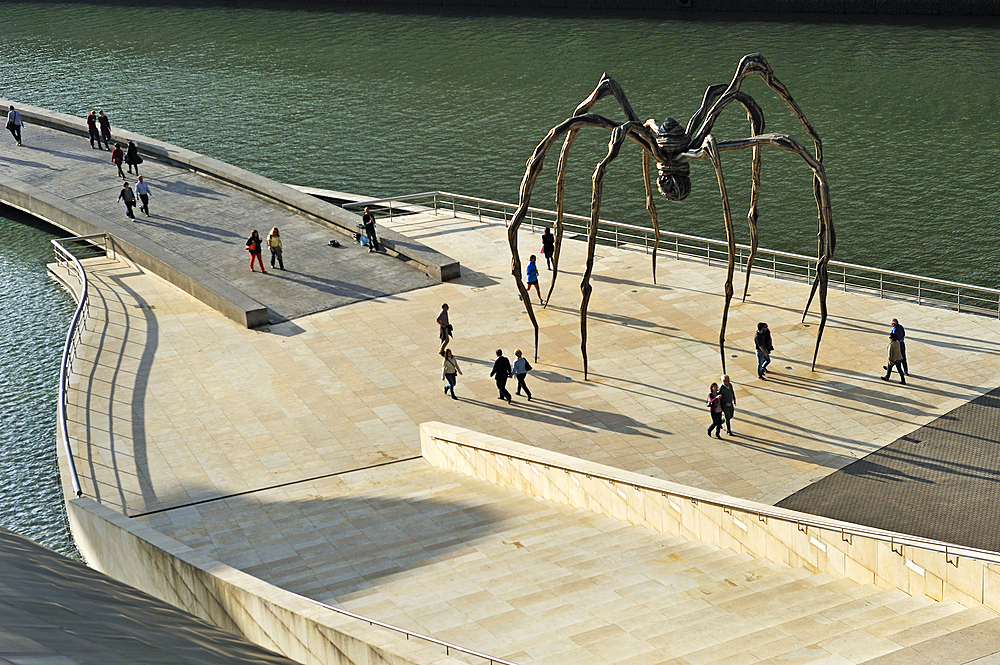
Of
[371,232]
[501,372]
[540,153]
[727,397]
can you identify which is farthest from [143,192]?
[727,397]

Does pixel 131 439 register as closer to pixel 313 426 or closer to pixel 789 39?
pixel 313 426

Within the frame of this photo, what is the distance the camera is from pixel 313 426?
2516 centimetres

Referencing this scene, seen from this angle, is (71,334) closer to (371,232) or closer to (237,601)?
(371,232)

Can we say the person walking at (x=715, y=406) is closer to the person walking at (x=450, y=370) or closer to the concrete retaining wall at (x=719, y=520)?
the concrete retaining wall at (x=719, y=520)

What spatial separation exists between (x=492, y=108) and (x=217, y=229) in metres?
21.7

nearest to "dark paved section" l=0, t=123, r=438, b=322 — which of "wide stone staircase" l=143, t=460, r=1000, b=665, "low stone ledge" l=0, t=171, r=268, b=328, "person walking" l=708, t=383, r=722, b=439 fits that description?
"low stone ledge" l=0, t=171, r=268, b=328

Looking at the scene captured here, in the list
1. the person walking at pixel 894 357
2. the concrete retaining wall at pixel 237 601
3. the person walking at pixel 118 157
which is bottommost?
the concrete retaining wall at pixel 237 601

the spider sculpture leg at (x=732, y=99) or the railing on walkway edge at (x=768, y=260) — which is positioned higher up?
the spider sculpture leg at (x=732, y=99)

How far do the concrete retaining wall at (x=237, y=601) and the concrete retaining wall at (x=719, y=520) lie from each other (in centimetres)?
600

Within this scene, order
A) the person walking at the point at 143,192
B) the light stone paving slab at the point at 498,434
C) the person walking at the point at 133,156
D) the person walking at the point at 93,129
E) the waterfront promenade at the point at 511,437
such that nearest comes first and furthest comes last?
the waterfront promenade at the point at 511,437 < the light stone paving slab at the point at 498,434 < the person walking at the point at 143,192 < the person walking at the point at 133,156 < the person walking at the point at 93,129

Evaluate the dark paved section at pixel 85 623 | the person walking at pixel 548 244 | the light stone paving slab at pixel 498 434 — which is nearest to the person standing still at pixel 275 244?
the light stone paving slab at pixel 498 434

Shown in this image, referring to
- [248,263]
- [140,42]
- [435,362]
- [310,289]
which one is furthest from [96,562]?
[140,42]

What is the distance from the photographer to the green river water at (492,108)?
36062 millimetres

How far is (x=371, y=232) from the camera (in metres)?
34.9
